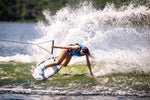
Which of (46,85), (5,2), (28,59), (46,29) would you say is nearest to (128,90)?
(46,85)

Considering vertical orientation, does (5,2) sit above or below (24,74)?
above

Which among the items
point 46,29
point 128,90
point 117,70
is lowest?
point 128,90

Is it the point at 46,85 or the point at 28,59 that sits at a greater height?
the point at 28,59

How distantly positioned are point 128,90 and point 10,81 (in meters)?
4.57

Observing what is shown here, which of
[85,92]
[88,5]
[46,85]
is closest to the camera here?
[85,92]

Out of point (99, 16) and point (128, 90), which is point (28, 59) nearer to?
point (99, 16)

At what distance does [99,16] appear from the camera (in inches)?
572

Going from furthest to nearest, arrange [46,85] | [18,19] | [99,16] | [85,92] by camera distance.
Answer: [18,19]
[99,16]
[46,85]
[85,92]

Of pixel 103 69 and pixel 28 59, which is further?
pixel 28 59

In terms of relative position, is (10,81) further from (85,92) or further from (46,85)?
(85,92)

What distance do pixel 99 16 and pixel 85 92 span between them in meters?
7.82

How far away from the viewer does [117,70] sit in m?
9.65

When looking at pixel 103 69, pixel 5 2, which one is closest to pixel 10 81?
pixel 103 69

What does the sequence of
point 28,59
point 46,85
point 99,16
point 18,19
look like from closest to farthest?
point 46,85 < point 28,59 < point 99,16 < point 18,19
